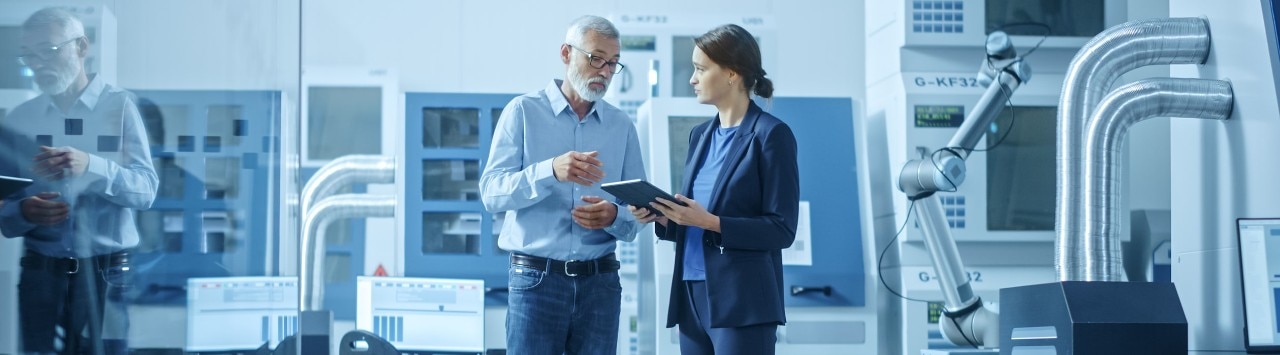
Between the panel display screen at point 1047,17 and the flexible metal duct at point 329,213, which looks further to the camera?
the flexible metal duct at point 329,213

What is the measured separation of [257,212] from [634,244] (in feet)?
11.8

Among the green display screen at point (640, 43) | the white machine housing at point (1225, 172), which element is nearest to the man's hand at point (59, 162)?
the white machine housing at point (1225, 172)

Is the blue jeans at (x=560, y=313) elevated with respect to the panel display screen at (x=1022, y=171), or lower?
lower

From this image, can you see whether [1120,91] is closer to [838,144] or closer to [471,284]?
[838,144]

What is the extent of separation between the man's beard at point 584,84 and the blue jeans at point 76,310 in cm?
201

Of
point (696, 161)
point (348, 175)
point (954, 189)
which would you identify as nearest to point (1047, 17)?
point (954, 189)

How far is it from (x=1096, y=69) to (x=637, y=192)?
1.08 metres

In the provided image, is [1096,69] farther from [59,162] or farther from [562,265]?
[59,162]

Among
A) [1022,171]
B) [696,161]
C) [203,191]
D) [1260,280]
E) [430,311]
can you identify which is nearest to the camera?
[203,191]

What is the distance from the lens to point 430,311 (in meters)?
3.86

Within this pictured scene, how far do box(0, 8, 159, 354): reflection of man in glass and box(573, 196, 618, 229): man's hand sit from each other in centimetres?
191

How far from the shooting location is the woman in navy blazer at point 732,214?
2412mm

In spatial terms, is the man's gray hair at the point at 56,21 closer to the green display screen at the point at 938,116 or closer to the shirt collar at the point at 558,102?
the shirt collar at the point at 558,102

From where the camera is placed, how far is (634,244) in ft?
14.8
